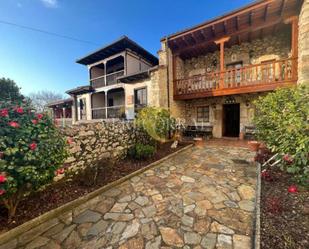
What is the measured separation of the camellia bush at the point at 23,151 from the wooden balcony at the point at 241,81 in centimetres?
799

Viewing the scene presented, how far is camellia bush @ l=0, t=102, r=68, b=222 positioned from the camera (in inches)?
93.4

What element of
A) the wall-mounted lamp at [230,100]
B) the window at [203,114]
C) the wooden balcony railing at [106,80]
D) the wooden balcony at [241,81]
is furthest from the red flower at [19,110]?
the wooden balcony railing at [106,80]

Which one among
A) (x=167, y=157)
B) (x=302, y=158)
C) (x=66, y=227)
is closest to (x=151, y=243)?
(x=66, y=227)

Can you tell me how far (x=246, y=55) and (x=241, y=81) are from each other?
2351 mm

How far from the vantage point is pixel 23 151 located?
253cm

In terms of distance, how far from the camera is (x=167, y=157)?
20.6 feet

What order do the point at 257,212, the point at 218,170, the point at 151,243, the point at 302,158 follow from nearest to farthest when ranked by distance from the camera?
1. the point at 302,158
2. the point at 151,243
3. the point at 257,212
4. the point at 218,170

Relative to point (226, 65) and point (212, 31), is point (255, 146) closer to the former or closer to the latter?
point (226, 65)

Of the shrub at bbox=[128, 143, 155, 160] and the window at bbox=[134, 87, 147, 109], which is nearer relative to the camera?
the shrub at bbox=[128, 143, 155, 160]

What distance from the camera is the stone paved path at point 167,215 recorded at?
7.71ft

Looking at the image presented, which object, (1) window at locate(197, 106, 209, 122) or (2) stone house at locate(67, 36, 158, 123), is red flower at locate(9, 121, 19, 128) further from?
(1) window at locate(197, 106, 209, 122)

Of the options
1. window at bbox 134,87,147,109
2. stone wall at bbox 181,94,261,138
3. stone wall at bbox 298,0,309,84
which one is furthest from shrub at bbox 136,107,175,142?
stone wall at bbox 298,0,309,84

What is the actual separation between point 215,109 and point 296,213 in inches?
320

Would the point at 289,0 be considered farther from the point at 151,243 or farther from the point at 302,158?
the point at 151,243
